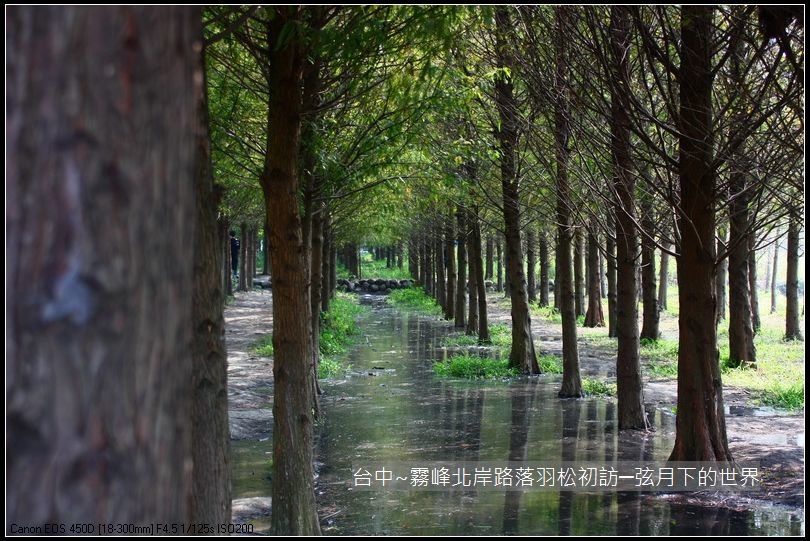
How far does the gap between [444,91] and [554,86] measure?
4.12 feet

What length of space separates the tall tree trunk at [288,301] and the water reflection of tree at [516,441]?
6.19 feet

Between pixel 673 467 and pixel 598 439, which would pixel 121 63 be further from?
pixel 598 439

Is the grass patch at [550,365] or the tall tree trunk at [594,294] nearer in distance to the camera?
the grass patch at [550,365]

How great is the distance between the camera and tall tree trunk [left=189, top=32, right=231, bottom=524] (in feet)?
14.3

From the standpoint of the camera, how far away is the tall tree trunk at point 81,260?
5.86 feet

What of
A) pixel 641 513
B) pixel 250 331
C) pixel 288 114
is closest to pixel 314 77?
pixel 288 114

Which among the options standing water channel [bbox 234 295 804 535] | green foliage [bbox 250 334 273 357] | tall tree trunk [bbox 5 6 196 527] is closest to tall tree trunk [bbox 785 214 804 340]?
standing water channel [bbox 234 295 804 535]

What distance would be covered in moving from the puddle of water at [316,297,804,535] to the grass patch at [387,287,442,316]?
19885 mm

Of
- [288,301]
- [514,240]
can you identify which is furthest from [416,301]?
[288,301]

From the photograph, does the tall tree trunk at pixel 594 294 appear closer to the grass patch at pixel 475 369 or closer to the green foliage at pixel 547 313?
the green foliage at pixel 547 313

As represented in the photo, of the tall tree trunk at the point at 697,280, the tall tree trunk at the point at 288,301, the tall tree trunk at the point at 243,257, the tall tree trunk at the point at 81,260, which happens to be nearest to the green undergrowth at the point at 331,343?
the tall tree trunk at the point at 243,257

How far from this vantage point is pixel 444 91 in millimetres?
9375

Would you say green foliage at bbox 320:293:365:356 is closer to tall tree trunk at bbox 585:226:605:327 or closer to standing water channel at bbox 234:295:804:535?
standing water channel at bbox 234:295:804:535

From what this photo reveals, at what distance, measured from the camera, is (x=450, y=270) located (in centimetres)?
3175
